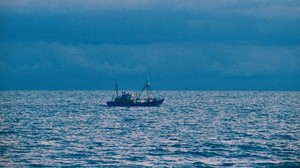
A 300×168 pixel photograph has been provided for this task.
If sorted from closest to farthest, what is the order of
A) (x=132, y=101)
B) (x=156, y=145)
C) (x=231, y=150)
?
1. (x=231, y=150)
2. (x=156, y=145)
3. (x=132, y=101)

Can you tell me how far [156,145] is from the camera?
202ft

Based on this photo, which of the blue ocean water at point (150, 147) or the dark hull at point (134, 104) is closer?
the blue ocean water at point (150, 147)

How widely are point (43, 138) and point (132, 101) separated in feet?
275

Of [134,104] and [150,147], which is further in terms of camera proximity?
[134,104]

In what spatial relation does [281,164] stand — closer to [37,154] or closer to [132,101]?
[37,154]

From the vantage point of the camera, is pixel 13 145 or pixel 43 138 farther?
pixel 43 138

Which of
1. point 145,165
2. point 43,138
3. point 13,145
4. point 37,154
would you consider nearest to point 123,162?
point 145,165

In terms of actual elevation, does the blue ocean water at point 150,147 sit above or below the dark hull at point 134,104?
below

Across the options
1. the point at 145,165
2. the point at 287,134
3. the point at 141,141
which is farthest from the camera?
the point at 287,134

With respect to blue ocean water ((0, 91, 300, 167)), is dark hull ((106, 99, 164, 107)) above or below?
above

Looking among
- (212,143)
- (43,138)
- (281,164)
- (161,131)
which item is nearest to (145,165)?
(281,164)

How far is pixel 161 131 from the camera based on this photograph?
265ft

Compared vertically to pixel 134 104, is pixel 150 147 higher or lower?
lower

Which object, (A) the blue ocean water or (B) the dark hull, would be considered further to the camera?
(B) the dark hull
